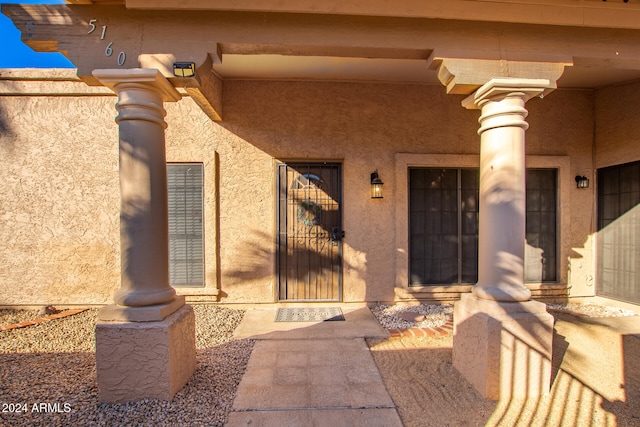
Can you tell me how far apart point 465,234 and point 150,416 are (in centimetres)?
467

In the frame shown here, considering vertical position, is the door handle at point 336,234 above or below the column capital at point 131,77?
below

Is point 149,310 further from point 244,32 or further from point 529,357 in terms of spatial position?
point 529,357

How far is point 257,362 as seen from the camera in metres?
2.97

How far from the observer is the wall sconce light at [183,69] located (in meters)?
2.42

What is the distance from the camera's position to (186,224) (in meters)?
4.62

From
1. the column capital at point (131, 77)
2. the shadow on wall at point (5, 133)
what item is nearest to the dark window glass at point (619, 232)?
the column capital at point (131, 77)

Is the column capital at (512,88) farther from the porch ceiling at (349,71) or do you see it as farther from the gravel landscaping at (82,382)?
the gravel landscaping at (82,382)

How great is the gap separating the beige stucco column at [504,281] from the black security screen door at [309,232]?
2339mm

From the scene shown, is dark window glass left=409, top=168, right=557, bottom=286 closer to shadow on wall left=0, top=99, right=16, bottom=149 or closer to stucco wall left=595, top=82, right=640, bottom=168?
stucco wall left=595, top=82, right=640, bottom=168

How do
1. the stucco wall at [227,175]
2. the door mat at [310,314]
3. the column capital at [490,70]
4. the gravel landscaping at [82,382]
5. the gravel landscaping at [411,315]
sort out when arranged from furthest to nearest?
the stucco wall at [227,175], the door mat at [310,314], the gravel landscaping at [411,315], the column capital at [490,70], the gravel landscaping at [82,382]

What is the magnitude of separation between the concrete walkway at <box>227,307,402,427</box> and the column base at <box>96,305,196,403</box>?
634mm

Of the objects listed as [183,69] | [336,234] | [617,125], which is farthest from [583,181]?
[183,69]

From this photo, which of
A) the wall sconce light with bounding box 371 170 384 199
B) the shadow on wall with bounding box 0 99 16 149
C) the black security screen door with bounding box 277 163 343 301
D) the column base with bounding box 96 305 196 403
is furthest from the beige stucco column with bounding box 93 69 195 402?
the shadow on wall with bounding box 0 99 16 149

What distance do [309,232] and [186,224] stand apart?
6.33 ft
